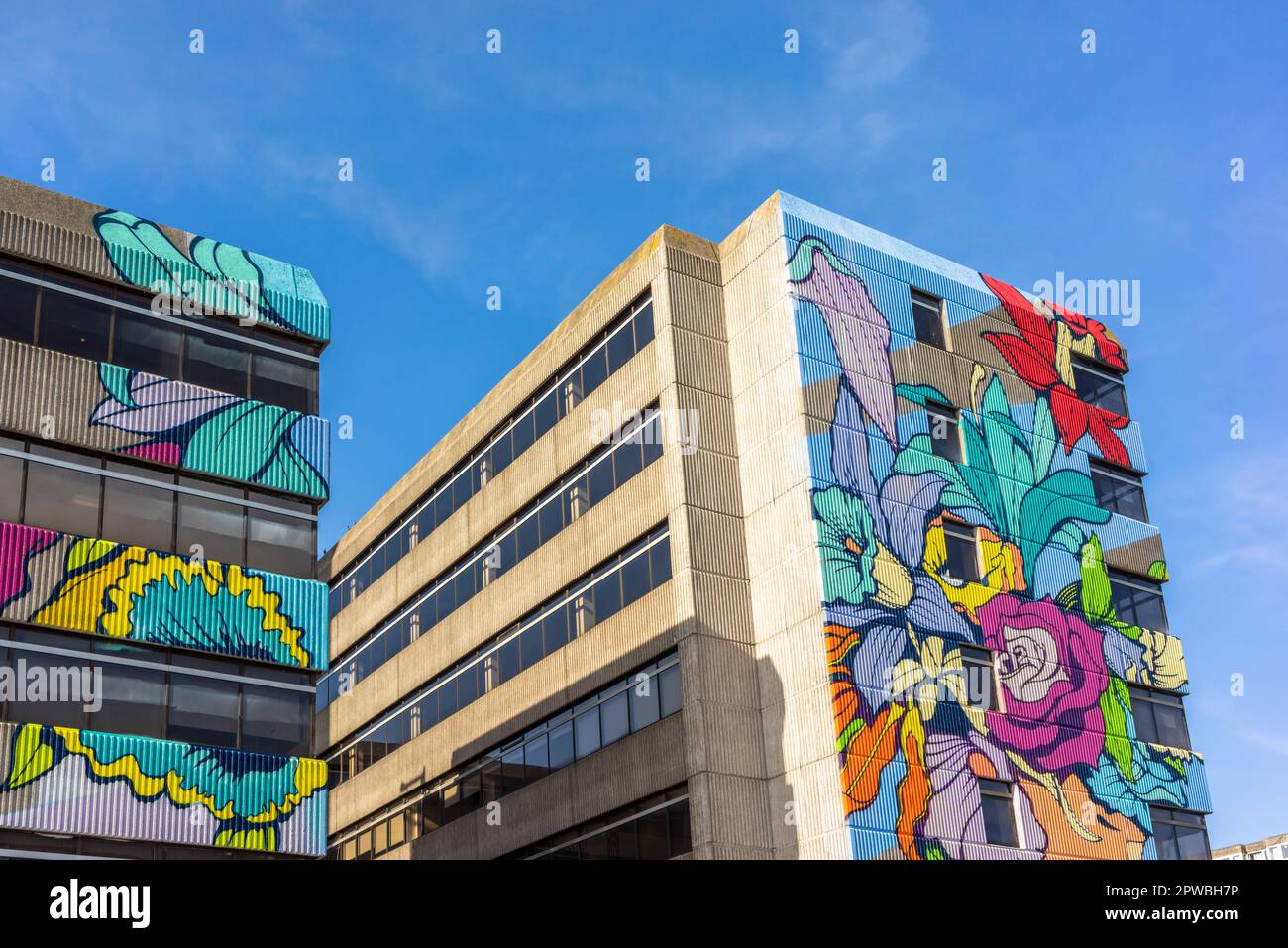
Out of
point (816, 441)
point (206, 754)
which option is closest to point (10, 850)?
point (206, 754)

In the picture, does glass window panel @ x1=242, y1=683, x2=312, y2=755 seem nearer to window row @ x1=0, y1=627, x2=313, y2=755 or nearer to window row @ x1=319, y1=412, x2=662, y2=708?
window row @ x1=0, y1=627, x2=313, y2=755

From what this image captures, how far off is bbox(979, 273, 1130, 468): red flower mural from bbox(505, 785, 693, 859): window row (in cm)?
1811

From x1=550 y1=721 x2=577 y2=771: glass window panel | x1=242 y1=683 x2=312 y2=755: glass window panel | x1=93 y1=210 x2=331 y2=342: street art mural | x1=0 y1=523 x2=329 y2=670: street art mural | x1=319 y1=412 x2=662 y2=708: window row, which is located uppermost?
x1=93 y1=210 x2=331 y2=342: street art mural

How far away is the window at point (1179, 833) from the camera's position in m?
41.8

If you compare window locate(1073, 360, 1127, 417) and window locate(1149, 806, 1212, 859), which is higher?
window locate(1073, 360, 1127, 417)

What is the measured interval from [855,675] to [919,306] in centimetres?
1346

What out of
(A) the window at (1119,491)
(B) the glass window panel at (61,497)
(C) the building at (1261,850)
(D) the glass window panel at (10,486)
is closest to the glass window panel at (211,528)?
(B) the glass window panel at (61,497)

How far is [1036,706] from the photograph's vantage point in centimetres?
3978

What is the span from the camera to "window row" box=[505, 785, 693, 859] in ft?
120

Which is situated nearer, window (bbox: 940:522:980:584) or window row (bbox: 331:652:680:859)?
window row (bbox: 331:652:680:859)

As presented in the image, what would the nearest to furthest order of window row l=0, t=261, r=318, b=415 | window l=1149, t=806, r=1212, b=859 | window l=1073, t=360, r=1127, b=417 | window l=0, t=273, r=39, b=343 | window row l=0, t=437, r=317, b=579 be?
window row l=0, t=437, r=317, b=579 < window l=0, t=273, r=39, b=343 < window row l=0, t=261, r=318, b=415 < window l=1149, t=806, r=1212, b=859 < window l=1073, t=360, r=1127, b=417

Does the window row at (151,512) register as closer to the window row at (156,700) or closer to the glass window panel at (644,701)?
the window row at (156,700)

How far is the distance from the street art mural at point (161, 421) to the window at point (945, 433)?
59.2ft

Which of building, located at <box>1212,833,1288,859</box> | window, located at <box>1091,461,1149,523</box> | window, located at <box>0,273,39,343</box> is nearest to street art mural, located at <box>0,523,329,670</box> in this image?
window, located at <box>0,273,39,343</box>
